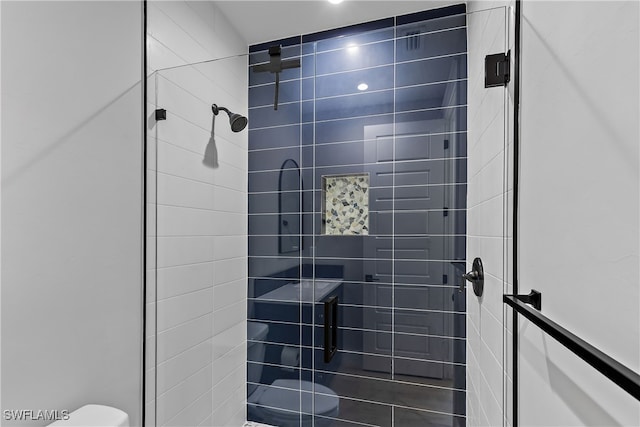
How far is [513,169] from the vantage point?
3.16 ft

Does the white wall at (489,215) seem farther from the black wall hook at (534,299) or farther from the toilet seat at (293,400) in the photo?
the toilet seat at (293,400)

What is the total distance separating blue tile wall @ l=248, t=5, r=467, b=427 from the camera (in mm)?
1145

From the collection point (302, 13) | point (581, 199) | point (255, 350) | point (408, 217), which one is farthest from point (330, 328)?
point (302, 13)

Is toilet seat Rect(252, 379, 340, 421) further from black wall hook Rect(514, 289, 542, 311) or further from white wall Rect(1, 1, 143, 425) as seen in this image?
black wall hook Rect(514, 289, 542, 311)

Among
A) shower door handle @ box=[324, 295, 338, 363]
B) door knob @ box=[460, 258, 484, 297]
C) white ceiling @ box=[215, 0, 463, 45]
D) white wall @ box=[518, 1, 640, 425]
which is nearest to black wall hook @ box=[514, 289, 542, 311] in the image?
white wall @ box=[518, 1, 640, 425]

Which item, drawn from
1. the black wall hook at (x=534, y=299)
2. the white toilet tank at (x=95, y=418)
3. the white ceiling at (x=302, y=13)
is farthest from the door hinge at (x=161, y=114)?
the black wall hook at (x=534, y=299)

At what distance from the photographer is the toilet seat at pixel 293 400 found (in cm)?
126

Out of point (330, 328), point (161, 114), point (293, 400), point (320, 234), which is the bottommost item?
point (293, 400)

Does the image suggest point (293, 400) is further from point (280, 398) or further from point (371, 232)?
point (371, 232)

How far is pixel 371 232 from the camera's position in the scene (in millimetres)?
1205

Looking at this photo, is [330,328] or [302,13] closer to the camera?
[330,328]

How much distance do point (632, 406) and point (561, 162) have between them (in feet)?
1.39

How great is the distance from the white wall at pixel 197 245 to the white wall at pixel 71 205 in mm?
74

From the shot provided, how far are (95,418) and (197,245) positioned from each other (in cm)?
62
